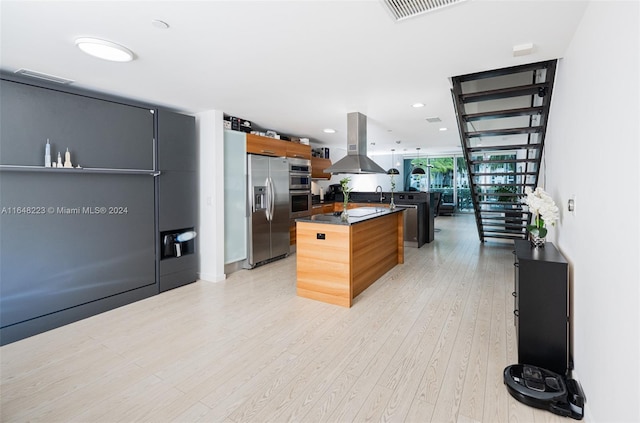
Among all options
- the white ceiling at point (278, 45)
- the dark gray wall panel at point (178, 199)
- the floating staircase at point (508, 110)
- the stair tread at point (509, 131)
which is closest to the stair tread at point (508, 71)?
the floating staircase at point (508, 110)

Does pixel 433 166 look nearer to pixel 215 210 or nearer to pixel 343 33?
pixel 215 210

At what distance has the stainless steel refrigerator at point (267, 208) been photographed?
194 inches

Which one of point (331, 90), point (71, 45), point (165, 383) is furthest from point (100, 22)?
point (165, 383)

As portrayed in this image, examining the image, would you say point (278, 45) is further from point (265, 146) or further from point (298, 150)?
point (298, 150)

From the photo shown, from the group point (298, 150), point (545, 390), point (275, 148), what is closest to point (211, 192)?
point (275, 148)

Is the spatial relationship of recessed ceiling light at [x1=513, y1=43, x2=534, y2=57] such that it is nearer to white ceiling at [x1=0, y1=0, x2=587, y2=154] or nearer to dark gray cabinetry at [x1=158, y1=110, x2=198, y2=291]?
white ceiling at [x1=0, y1=0, x2=587, y2=154]

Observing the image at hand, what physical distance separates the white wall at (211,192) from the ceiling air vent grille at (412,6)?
119 inches

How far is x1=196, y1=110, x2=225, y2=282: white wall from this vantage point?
431cm

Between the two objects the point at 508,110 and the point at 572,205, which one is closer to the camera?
the point at 572,205

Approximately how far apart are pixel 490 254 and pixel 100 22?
628 centimetres

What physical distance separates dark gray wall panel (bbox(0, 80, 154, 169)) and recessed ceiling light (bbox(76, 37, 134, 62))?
89cm

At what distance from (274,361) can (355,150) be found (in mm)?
3189

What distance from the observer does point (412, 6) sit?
188 cm

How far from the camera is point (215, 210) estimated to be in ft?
14.2
